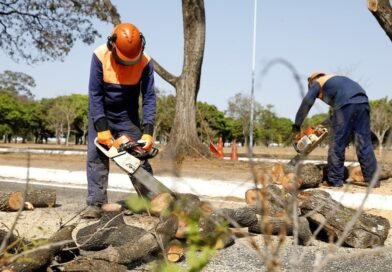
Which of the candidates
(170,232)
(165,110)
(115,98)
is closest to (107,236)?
(170,232)

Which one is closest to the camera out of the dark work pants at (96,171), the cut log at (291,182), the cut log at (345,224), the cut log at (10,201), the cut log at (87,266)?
the cut log at (291,182)

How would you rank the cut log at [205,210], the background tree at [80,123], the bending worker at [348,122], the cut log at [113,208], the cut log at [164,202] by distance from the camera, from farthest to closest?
the background tree at [80,123] → the bending worker at [348,122] → the cut log at [113,208] → the cut log at [164,202] → the cut log at [205,210]

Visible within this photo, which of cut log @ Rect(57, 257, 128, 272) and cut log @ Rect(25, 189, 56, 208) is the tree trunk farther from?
cut log @ Rect(57, 257, 128, 272)

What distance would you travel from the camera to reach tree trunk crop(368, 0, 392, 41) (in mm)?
8344

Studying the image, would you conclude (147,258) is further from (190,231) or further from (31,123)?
(31,123)

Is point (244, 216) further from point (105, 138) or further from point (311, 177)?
point (311, 177)

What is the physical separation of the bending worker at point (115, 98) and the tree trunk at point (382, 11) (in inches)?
182

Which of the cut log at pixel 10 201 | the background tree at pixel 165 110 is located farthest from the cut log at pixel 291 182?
the background tree at pixel 165 110

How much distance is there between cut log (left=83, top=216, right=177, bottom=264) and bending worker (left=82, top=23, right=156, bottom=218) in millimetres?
1603

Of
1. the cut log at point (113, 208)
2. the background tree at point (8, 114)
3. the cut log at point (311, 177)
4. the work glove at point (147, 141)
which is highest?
the background tree at point (8, 114)

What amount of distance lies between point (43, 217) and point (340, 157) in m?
3.79

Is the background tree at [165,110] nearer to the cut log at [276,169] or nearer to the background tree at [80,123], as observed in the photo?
the background tree at [80,123]

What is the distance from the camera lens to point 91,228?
3.58m

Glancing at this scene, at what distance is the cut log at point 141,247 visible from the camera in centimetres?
315
